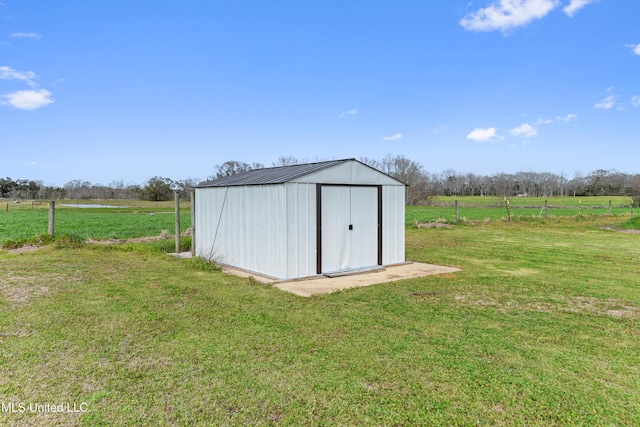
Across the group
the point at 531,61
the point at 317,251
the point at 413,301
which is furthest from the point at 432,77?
the point at 413,301

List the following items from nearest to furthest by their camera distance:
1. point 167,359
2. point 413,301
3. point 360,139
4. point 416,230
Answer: point 167,359 → point 413,301 → point 416,230 → point 360,139

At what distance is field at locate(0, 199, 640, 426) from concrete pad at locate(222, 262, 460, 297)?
1.22 feet

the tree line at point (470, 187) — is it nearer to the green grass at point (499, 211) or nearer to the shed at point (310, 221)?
the green grass at point (499, 211)

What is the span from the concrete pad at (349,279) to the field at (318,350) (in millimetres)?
372

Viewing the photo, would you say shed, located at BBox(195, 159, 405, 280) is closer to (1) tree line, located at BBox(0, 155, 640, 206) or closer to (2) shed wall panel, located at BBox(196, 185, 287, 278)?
(2) shed wall panel, located at BBox(196, 185, 287, 278)

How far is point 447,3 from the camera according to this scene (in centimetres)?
1273

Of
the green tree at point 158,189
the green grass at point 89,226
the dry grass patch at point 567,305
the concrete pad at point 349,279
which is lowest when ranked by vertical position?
the dry grass patch at point 567,305

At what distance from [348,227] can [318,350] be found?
417 centimetres

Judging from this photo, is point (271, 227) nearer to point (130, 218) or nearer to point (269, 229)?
point (269, 229)

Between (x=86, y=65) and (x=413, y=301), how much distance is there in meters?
12.6

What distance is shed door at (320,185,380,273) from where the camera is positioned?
7293 millimetres

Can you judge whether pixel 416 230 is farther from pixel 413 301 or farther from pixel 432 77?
pixel 413 301

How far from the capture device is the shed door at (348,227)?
7293 mm

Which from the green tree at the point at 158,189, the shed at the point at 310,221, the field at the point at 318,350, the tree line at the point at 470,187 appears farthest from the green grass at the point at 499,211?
the green tree at the point at 158,189
